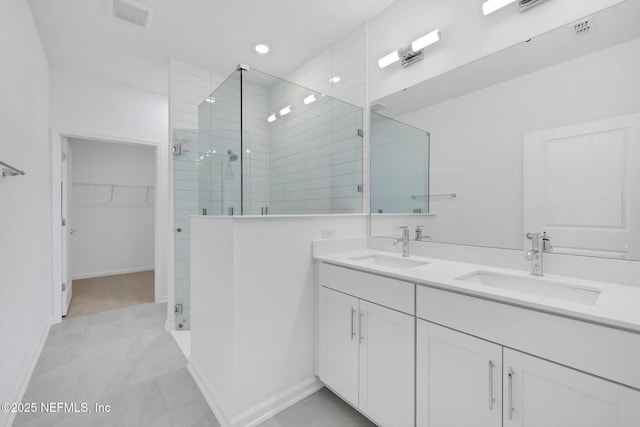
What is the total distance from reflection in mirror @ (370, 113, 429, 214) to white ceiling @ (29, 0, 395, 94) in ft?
3.06

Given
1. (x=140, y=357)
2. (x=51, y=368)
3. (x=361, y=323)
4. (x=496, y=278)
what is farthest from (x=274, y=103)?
(x=51, y=368)

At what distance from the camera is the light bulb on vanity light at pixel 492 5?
1.55 metres

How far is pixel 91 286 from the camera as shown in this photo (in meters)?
4.38

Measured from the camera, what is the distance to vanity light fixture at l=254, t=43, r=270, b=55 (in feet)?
8.89

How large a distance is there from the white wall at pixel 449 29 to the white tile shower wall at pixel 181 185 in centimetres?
194

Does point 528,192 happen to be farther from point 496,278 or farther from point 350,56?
point 350,56

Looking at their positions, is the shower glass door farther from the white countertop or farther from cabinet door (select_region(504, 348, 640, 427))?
cabinet door (select_region(504, 348, 640, 427))

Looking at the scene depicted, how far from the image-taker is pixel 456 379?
45.9 inches

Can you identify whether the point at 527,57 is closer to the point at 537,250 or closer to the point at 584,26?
the point at 584,26

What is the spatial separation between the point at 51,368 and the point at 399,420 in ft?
8.39

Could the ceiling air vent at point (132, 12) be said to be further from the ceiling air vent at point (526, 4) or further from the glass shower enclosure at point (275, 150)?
the ceiling air vent at point (526, 4)

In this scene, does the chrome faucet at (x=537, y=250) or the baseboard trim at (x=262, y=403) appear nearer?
the chrome faucet at (x=537, y=250)

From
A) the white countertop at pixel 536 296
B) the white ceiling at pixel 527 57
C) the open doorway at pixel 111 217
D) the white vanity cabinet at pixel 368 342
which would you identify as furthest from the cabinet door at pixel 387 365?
the open doorway at pixel 111 217

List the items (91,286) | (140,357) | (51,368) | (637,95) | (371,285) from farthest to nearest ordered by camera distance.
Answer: (91,286)
(140,357)
(51,368)
(371,285)
(637,95)
